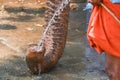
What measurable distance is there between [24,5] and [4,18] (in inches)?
42.3

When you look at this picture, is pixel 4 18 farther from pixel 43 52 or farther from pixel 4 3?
pixel 43 52

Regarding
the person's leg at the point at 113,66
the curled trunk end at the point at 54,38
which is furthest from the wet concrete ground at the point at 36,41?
the person's leg at the point at 113,66

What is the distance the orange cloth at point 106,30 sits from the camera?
246cm

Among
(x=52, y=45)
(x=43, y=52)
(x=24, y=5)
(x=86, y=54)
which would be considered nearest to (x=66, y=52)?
(x=86, y=54)

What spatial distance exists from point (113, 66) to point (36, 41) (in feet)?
11.6

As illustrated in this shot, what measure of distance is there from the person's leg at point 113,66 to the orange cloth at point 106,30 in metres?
0.05

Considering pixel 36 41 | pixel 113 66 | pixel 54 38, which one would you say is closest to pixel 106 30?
pixel 113 66

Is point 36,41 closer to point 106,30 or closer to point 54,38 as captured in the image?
point 54,38

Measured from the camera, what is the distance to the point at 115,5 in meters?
2.44

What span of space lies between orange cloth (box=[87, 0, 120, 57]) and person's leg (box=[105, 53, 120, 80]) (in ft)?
0.17

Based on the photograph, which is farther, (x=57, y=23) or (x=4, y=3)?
(x=4, y=3)

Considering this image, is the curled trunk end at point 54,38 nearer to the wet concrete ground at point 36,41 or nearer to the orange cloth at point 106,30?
the wet concrete ground at point 36,41

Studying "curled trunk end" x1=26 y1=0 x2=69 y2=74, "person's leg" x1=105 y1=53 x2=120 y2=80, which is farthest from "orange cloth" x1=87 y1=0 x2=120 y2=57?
"curled trunk end" x1=26 y1=0 x2=69 y2=74

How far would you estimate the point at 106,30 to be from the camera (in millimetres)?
2500
